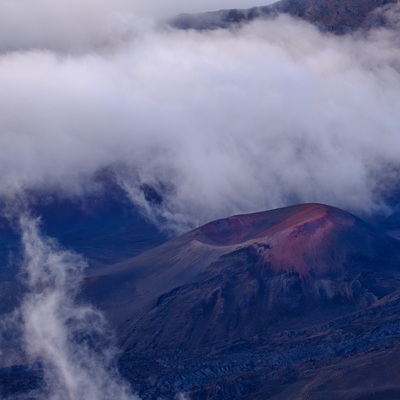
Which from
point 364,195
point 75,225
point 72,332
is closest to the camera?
point 72,332

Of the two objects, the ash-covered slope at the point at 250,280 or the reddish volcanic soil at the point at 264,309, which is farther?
the ash-covered slope at the point at 250,280

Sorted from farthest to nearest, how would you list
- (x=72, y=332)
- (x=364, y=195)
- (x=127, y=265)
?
1. (x=364, y=195)
2. (x=127, y=265)
3. (x=72, y=332)

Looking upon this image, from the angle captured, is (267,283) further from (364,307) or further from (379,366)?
(379,366)

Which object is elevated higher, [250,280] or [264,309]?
[250,280]

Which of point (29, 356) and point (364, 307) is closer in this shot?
point (29, 356)

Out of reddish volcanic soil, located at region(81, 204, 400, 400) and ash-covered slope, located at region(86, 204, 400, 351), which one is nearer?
reddish volcanic soil, located at region(81, 204, 400, 400)

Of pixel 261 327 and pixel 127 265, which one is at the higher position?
pixel 127 265

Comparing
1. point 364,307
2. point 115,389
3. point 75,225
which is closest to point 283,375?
point 115,389

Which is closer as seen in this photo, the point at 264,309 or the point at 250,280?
the point at 264,309
